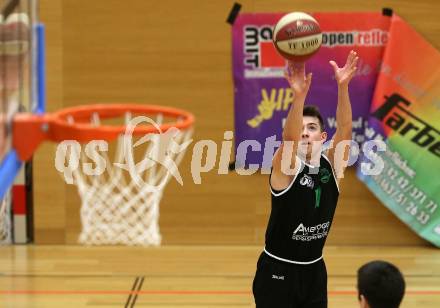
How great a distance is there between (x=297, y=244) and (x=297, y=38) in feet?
3.89

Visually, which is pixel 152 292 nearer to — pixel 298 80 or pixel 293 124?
pixel 293 124

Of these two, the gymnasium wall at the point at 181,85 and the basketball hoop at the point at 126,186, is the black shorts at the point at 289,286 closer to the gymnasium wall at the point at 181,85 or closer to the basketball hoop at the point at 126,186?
the basketball hoop at the point at 126,186

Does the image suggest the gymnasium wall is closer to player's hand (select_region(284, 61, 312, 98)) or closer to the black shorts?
the black shorts

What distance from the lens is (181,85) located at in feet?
27.2

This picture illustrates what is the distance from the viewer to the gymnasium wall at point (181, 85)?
820 cm

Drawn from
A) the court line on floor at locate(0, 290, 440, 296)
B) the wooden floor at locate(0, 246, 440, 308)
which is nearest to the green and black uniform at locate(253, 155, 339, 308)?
the wooden floor at locate(0, 246, 440, 308)

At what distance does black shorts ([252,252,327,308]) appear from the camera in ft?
14.6

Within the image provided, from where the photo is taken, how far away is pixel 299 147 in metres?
4.48

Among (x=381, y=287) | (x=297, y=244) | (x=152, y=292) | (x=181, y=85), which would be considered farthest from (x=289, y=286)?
(x=181, y=85)

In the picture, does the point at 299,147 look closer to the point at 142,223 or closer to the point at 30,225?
the point at 142,223

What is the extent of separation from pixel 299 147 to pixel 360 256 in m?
3.87

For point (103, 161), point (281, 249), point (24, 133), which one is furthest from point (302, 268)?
point (103, 161)

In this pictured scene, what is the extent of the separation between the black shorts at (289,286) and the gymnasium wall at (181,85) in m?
3.94

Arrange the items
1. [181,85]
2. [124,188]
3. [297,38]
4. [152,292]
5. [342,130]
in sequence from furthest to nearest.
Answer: [181,85]
[124,188]
[152,292]
[342,130]
[297,38]
